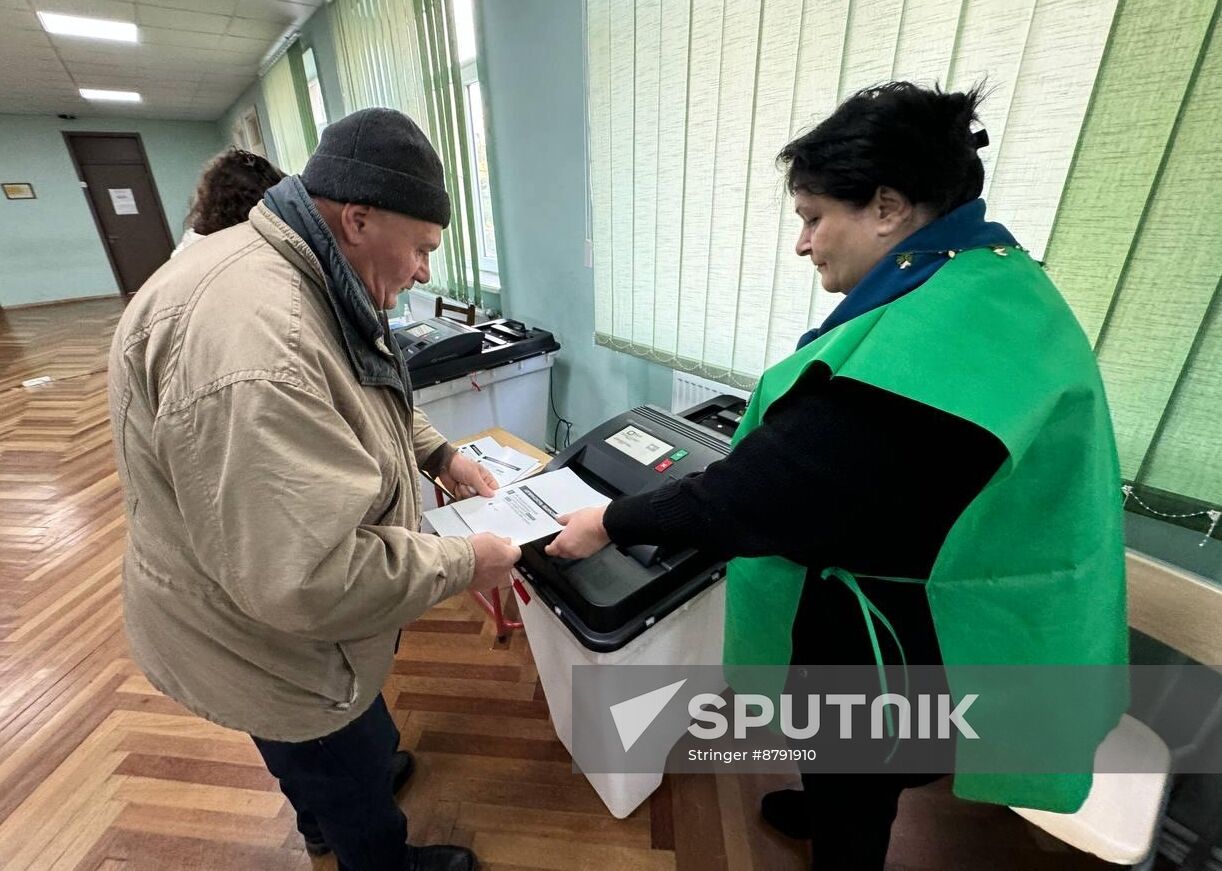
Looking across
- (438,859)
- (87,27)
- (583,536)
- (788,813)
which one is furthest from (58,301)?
(788,813)

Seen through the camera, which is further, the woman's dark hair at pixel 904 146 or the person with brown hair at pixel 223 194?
the person with brown hair at pixel 223 194

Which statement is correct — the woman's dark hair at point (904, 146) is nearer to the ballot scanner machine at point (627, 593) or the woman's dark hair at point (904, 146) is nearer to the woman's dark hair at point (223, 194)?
the ballot scanner machine at point (627, 593)

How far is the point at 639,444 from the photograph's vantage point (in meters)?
1.12

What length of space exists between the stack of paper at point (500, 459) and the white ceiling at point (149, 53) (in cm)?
350

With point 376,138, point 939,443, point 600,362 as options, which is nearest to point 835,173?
point 939,443

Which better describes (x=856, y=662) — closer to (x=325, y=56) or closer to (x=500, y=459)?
(x=500, y=459)

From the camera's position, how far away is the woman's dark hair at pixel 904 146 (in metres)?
0.56

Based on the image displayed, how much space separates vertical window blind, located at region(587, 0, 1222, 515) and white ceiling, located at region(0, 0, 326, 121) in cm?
342

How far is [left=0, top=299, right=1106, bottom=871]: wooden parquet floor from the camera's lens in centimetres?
115

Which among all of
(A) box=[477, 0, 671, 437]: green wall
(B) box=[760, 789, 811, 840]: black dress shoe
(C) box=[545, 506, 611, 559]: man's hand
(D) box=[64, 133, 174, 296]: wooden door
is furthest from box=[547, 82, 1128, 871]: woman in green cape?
(D) box=[64, 133, 174, 296]: wooden door

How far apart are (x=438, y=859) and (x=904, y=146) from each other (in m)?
1.48

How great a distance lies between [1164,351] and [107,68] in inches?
286

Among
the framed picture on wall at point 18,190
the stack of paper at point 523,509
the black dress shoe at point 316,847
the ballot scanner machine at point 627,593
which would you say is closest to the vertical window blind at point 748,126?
the ballot scanner machine at point 627,593

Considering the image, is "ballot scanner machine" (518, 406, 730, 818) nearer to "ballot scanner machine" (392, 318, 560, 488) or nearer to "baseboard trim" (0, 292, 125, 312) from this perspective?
"ballot scanner machine" (392, 318, 560, 488)
